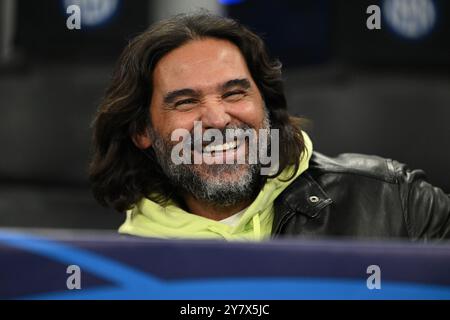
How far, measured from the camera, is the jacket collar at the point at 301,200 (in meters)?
1.69

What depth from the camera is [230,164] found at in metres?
1.75

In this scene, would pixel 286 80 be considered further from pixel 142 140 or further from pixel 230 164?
pixel 230 164

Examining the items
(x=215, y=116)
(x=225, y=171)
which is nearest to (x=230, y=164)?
(x=225, y=171)

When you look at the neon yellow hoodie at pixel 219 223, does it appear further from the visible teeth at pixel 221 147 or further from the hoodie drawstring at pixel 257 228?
the visible teeth at pixel 221 147

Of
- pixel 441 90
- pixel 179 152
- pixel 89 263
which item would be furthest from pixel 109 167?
pixel 441 90

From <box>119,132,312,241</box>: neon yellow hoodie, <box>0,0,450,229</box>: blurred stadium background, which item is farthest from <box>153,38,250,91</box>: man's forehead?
<box>0,0,450,229</box>: blurred stadium background

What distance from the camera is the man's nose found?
5.56ft

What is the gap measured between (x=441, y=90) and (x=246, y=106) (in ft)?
5.58

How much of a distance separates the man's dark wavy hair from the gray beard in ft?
0.20

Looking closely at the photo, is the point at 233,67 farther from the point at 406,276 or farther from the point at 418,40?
the point at 418,40

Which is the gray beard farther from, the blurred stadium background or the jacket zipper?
the blurred stadium background

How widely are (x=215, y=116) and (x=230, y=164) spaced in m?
0.12

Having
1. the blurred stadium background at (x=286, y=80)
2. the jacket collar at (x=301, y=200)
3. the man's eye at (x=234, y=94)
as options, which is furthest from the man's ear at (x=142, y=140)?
the blurred stadium background at (x=286, y=80)

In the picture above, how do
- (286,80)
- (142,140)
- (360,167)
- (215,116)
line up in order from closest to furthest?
1. (215,116)
2. (360,167)
3. (142,140)
4. (286,80)
